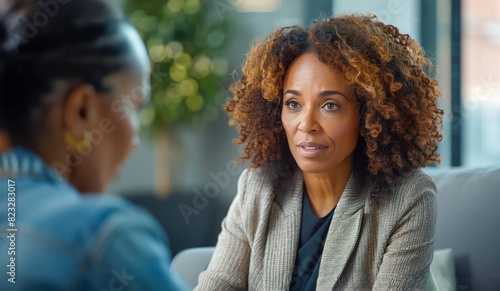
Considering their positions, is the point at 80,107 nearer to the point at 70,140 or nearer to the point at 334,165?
the point at 70,140

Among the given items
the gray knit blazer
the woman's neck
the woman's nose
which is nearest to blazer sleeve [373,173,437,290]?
the gray knit blazer

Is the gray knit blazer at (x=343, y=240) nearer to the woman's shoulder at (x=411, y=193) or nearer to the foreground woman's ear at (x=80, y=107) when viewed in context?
the woman's shoulder at (x=411, y=193)

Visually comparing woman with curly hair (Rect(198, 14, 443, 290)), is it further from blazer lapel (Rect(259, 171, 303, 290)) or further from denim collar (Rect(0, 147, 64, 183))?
denim collar (Rect(0, 147, 64, 183))

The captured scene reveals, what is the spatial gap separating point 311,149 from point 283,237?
7.7 inches

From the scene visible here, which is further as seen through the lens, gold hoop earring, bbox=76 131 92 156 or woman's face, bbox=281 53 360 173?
woman's face, bbox=281 53 360 173

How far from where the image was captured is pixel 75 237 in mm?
504

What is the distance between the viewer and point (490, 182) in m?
1.71

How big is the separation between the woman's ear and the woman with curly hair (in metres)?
0.75

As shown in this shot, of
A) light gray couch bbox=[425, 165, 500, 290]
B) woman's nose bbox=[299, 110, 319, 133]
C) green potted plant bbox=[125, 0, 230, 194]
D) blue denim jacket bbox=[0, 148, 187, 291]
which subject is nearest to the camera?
blue denim jacket bbox=[0, 148, 187, 291]

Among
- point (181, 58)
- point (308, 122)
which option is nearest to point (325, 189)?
point (308, 122)

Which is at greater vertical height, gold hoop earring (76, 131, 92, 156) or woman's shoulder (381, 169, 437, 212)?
gold hoop earring (76, 131, 92, 156)

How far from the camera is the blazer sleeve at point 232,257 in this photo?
135 cm

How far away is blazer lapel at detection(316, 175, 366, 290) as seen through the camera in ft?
4.16

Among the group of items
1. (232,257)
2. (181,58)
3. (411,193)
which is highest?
(181,58)
